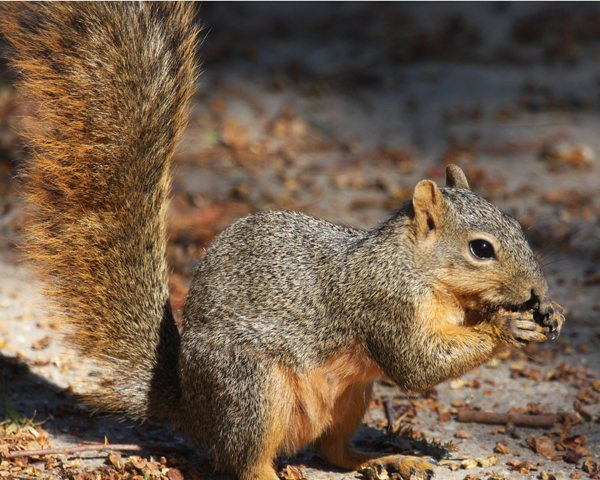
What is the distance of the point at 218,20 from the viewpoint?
7465 millimetres

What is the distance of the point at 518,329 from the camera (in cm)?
227

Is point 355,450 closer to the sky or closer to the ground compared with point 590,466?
closer to the ground

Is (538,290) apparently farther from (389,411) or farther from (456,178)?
(389,411)

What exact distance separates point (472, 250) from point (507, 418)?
1.03m

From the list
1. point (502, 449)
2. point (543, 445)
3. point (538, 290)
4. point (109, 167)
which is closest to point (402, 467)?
point (502, 449)

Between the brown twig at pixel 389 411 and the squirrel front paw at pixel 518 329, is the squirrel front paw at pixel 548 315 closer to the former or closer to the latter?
the squirrel front paw at pixel 518 329

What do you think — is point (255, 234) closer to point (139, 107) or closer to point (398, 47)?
point (139, 107)

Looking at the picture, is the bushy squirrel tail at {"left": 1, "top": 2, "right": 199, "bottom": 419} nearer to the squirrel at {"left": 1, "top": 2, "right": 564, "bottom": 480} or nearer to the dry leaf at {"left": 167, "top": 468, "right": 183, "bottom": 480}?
the squirrel at {"left": 1, "top": 2, "right": 564, "bottom": 480}

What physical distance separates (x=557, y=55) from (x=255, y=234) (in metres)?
5.57

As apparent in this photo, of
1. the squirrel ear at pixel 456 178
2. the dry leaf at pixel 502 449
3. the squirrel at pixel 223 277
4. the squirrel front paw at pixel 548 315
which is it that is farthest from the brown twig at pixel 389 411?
the squirrel ear at pixel 456 178

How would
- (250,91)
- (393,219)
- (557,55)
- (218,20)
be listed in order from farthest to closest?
(218,20) → (557,55) → (250,91) → (393,219)

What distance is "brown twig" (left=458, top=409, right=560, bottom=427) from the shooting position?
286cm

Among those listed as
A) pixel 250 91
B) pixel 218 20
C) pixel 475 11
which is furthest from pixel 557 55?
pixel 218 20

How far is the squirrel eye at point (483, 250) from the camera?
2268 millimetres
